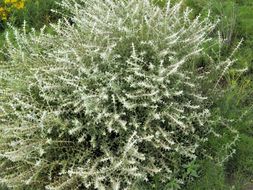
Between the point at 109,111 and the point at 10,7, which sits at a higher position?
the point at 109,111

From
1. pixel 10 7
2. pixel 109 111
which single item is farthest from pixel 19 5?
pixel 109 111

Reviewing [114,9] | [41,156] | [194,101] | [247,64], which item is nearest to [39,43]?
[114,9]

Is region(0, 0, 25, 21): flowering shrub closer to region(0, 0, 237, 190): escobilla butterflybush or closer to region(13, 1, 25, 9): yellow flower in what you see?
region(13, 1, 25, 9): yellow flower

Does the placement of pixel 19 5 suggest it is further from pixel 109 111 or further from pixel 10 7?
pixel 109 111

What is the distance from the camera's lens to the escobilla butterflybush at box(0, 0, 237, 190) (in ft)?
12.5

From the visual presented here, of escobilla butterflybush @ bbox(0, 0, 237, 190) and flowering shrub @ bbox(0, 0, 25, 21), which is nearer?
escobilla butterflybush @ bbox(0, 0, 237, 190)

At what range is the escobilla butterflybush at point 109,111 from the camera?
3799mm

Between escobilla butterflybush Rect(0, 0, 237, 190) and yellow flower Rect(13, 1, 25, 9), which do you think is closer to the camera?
escobilla butterflybush Rect(0, 0, 237, 190)

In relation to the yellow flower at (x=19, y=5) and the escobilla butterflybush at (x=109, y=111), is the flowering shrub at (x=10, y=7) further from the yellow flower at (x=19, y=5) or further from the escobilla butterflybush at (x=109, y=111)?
the escobilla butterflybush at (x=109, y=111)

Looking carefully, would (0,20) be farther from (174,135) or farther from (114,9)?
(174,135)

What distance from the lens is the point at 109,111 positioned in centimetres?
389

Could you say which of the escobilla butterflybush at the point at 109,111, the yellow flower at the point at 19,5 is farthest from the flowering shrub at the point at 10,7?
the escobilla butterflybush at the point at 109,111

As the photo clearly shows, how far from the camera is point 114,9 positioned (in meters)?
4.41

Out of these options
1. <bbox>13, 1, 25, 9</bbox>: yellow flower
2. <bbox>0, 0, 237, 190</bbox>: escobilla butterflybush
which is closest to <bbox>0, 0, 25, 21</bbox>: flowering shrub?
<bbox>13, 1, 25, 9</bbox>: yellow flower
